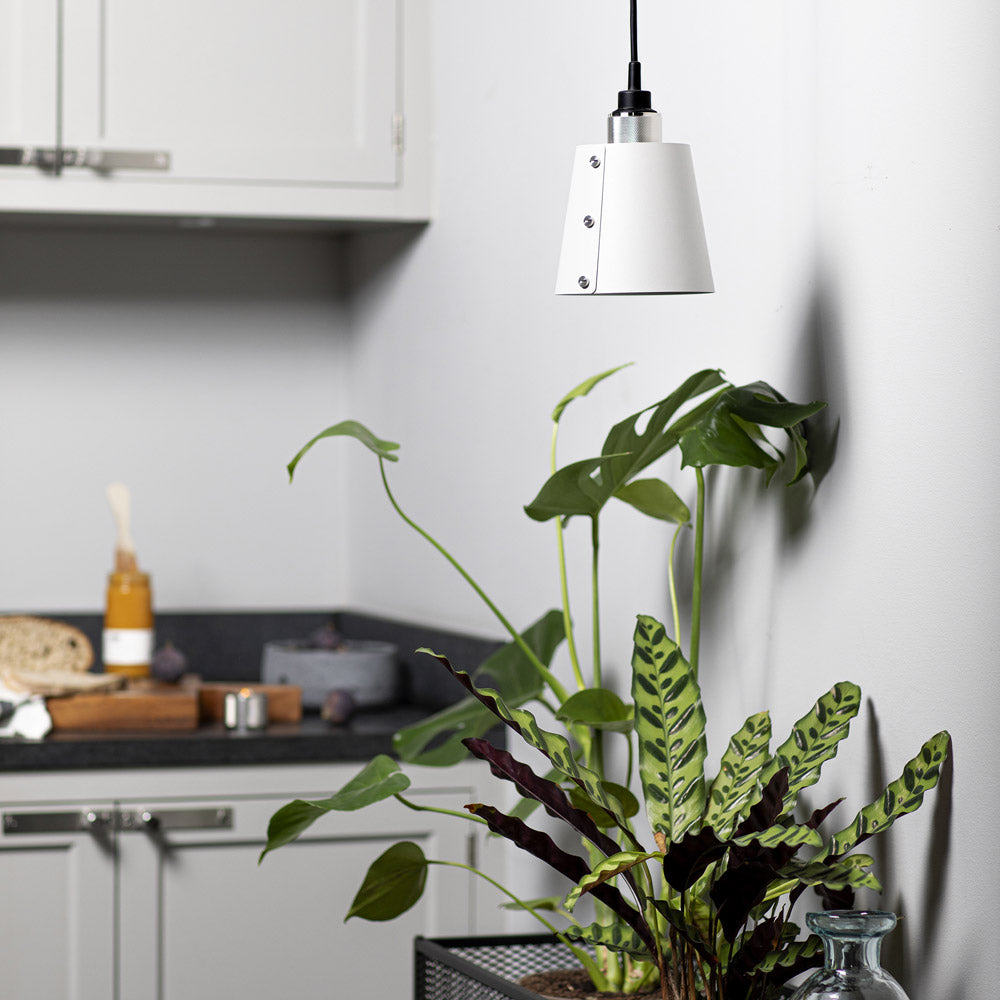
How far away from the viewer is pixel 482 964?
1.28 meters

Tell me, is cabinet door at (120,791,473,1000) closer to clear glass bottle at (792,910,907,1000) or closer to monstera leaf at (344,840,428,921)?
monstera leaf at (344,840,428,921)

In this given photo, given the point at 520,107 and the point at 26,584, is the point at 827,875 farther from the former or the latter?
the point at 26,584

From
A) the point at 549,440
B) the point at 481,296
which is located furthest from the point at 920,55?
the point at 481,296

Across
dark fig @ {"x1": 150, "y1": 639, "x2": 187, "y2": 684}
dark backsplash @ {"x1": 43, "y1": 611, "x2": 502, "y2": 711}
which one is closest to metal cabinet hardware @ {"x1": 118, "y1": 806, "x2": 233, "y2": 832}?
dark fig @ {"x1": 150, "y1": 639, "x2": 187, "y2": 684}

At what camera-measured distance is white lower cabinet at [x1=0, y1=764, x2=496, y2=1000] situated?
6.21 feet

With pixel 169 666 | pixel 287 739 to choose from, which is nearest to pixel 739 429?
pixel 287 739

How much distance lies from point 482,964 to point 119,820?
78cm

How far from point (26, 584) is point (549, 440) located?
1.26 meters

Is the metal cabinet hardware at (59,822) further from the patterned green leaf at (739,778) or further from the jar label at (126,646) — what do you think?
the patterned green leaf at (739,778)

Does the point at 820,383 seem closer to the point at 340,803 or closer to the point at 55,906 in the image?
the point at 340,803

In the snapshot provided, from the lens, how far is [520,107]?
71.8 inches

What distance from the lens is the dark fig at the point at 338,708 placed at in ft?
6.94

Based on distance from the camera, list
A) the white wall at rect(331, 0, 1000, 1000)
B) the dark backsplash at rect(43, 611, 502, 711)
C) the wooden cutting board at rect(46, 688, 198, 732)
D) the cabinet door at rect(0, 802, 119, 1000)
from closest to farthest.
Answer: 1. the white wall at rect(331, 0, 1000, 1000)
2. the cabinet door at rect(0, 802, 119, 1000)
3. the wooden cutting board at rect(46, 688, 198, 732)
4. the dark backsplash at rect(43, 611, 502, 711)

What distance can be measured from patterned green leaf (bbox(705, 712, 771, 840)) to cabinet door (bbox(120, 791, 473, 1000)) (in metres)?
1.03
